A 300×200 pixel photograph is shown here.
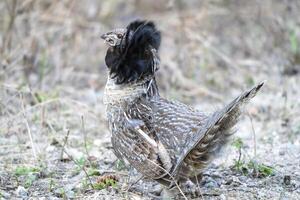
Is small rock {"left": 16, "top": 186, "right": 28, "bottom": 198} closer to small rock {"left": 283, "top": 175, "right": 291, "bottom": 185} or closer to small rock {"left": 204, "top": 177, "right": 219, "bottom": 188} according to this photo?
small rock {"left": 204, "top": 177, "right": 219, "bottom": 188}

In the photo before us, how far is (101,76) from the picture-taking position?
9383mm

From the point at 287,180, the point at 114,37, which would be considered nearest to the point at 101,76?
the point at 114,37

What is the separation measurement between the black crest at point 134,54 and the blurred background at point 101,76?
31.1 inches

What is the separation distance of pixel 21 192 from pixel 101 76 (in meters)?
4.59

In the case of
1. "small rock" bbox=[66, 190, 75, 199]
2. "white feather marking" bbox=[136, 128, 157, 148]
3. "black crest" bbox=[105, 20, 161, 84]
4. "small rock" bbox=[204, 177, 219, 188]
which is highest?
"black crest" bbox=[105, 20, 161, 84]

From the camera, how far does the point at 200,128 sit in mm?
4410

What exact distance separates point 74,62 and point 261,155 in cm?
417

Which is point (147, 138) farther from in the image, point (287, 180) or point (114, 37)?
point (287, 180)

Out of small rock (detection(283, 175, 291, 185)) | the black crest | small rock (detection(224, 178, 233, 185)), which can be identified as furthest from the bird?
small rock (detection(283, 175, 291, 185))

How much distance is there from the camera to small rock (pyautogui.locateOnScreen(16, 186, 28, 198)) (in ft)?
16.0

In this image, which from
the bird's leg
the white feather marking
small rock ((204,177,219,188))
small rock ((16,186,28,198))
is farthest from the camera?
small rock ((204,177,219,188))

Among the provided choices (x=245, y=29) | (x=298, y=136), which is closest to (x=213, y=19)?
(x=245, y=29)

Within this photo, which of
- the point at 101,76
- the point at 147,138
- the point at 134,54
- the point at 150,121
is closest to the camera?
the point at 147,138

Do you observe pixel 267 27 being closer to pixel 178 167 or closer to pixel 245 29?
pixel 245 29
